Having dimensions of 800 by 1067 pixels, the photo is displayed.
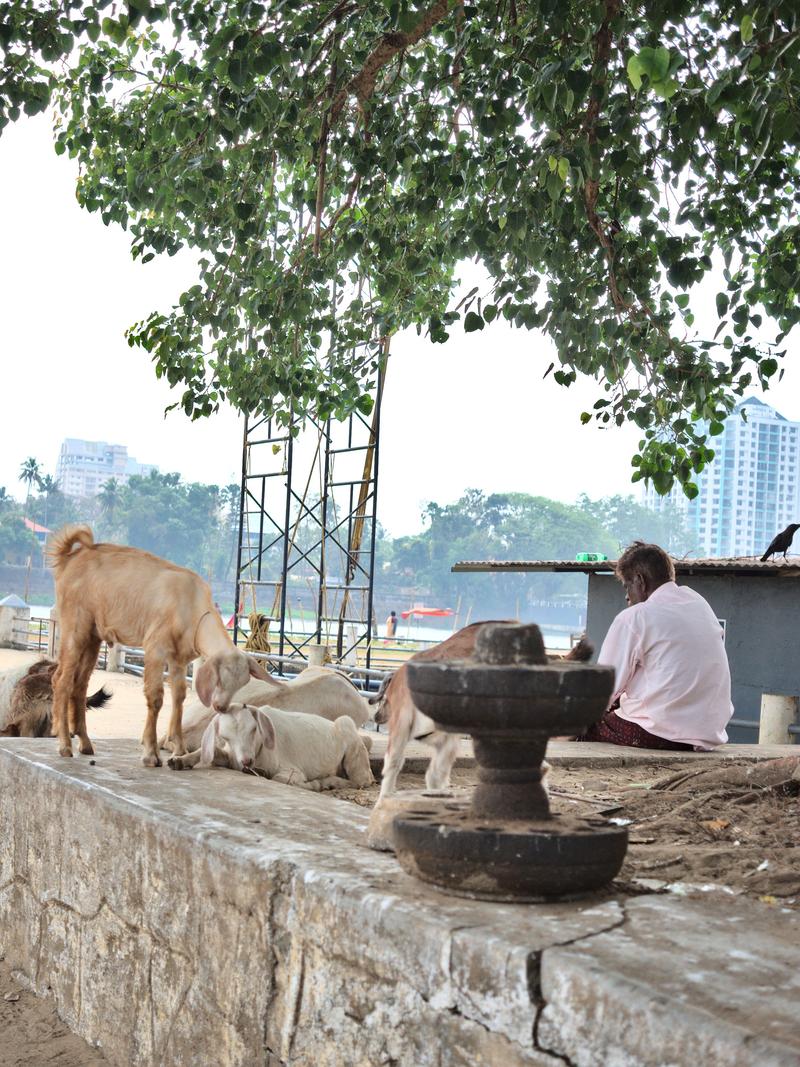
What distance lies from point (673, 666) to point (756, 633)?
1096 centimetres

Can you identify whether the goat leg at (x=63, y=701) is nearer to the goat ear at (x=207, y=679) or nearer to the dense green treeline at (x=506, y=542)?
the goat ear at (x=207, y=679)

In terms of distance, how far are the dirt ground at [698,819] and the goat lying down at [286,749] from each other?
143 millimetres

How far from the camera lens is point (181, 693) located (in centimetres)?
427

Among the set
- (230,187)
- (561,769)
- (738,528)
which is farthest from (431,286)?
(738,528)

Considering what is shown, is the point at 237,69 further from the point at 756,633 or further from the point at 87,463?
the point at 87,463

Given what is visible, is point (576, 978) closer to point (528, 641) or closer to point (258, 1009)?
point (528, 641)

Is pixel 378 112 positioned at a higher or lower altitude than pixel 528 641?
higher

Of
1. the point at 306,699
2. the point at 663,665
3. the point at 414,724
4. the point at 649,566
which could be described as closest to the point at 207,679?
the point at 414,724

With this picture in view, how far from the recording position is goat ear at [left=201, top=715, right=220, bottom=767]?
448 cm

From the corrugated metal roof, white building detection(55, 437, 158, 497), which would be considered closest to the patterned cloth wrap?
the corrugated metal roof

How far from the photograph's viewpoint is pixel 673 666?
5.85m

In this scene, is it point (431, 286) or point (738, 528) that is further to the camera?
point (738, 528)

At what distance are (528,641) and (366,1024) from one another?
955mm

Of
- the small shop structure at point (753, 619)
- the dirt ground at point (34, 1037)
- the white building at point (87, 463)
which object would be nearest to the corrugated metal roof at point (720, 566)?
the small shop structure at point (753, 619)
